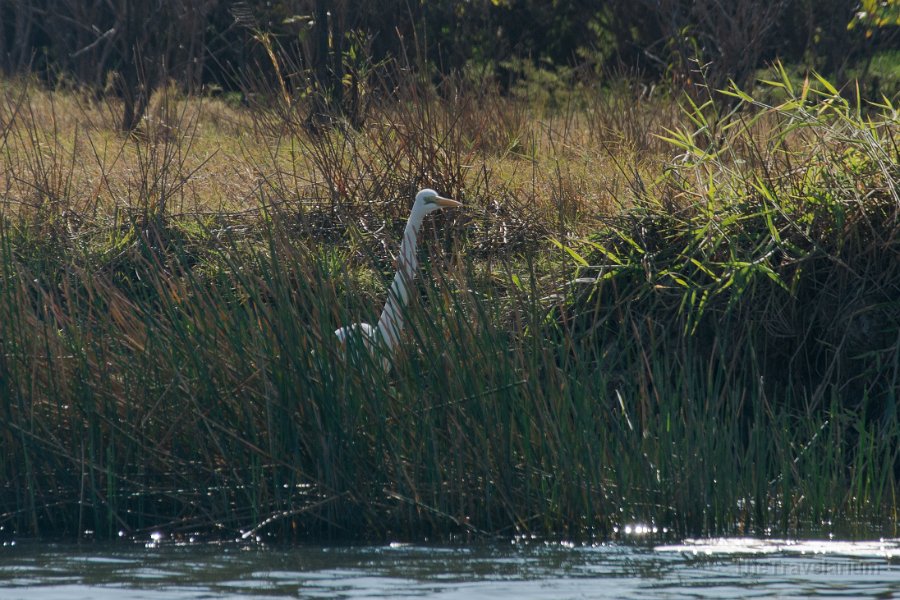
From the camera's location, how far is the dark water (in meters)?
3.63

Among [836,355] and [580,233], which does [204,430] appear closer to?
[836,355]

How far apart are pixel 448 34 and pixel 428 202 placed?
8471mm

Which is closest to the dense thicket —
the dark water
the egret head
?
the egret head

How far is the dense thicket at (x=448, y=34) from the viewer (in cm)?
1080

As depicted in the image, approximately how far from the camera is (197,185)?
8.27m

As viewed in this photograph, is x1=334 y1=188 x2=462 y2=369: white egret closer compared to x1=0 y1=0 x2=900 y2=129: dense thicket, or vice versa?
x1=334 y1=188 x2=462 y2=369: white egret

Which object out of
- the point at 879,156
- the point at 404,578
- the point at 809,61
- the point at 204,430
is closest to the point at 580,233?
the point at 879,156

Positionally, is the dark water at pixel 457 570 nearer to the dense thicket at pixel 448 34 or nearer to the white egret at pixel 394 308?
the white egret at pixel 394 308

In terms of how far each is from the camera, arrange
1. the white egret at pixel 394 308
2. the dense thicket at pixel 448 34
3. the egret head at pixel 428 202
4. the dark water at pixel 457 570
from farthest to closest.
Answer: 1. the dense thicket at pixel 448 34
2. the egret head at pixel 428 202
3. the white egret at pixel 394 308
4. the dark water at pixel 457 570

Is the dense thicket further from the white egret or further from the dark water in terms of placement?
the dark water

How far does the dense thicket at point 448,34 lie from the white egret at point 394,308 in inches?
166

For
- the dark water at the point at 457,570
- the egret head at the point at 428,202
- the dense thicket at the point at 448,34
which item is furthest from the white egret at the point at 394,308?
the dense thicket at the point at 448,34

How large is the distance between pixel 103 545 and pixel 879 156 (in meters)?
3.51

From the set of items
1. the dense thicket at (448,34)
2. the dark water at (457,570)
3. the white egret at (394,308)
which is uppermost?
the dense thicket at (448,34)
